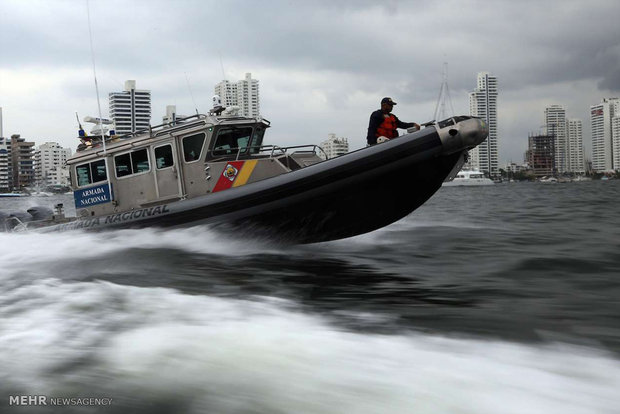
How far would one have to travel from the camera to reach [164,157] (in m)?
8.37

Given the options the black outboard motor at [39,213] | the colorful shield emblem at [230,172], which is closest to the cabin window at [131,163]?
the colorful shield emblem at [230,172]

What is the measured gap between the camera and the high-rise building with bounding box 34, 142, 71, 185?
4929 inches

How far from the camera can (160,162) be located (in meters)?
8.41

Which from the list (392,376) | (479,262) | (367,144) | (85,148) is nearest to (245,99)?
(85,148)

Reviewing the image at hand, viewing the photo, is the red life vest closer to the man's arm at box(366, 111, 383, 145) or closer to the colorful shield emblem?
the man's arm at box(366, 111, 383, 145)

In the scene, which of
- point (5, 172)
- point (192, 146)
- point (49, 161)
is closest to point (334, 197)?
point (192, 146)

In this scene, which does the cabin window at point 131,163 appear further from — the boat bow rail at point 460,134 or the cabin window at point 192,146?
the boat bow rail at point 460,134

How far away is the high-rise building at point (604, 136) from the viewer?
12875 cm

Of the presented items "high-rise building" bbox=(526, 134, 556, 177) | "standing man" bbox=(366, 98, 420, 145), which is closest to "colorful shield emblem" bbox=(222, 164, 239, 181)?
A: "standing man" bbox=(366, 98, 420, 145)

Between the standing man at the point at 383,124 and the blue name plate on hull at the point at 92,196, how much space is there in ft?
15.4

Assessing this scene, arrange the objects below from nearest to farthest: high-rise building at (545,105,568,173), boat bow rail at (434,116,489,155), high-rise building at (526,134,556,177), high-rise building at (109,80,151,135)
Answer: boat bow rail at (434,116,489,155), high-rise building at (109,80,151,135), high-rise building at (526,134,556,177), high-rise building at (545,105,568,173)

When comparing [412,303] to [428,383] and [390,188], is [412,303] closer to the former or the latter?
[428,383]

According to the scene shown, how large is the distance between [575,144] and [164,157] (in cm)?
17258

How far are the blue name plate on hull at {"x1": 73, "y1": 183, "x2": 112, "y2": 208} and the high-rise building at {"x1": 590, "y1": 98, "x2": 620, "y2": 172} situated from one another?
130 metres
